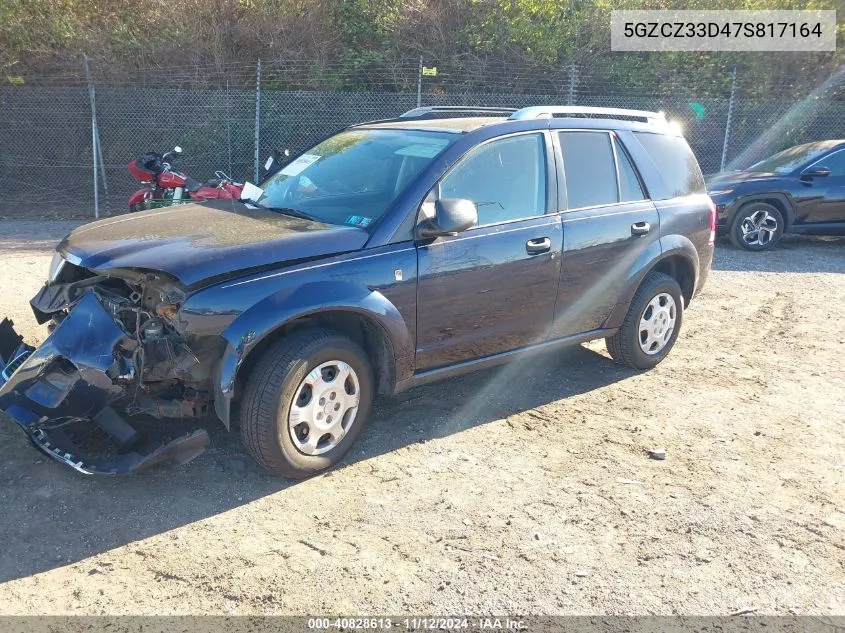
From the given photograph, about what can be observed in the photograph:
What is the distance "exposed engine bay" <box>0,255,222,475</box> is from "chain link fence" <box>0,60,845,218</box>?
9.43m

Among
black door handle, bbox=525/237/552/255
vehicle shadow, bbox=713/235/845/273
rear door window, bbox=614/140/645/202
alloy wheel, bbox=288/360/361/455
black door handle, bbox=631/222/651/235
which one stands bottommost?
alloy wheel, bbox=288/360/361/455

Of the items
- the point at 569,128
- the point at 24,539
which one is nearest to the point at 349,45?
the point at 569,128

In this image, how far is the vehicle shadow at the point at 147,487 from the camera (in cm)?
314

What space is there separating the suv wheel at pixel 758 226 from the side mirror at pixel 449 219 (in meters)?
7.79

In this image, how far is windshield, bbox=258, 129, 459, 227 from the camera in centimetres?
409

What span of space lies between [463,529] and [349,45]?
44.7 ft

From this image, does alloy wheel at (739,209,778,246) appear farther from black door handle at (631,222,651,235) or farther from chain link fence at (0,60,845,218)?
black door handle at (631,222,651,235)

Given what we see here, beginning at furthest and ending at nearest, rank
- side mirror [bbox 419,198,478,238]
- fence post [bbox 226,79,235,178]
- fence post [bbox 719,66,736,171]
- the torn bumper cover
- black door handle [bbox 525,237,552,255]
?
fence post [bbox 719,66,736,171] < fence post [bbox 226,79,235,178] < black door handle [bbox 525,237,552,255] < side mirror [bbox 419,198,478,238] < the torn bumper cover

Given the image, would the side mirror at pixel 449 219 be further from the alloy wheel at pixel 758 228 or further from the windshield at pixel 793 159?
the windshield at pixel 793 159

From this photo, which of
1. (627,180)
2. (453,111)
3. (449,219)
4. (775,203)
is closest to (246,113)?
(453,111)

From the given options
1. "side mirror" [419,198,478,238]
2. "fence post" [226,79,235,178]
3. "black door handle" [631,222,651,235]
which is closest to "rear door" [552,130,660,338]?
"black door handle" [631,222,651,235]

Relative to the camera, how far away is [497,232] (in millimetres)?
4262

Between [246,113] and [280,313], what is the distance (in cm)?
1059

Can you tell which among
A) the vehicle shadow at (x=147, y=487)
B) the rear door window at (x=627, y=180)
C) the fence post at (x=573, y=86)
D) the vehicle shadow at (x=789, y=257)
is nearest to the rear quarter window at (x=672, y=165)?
the rear door window at (x=627, y=180)
